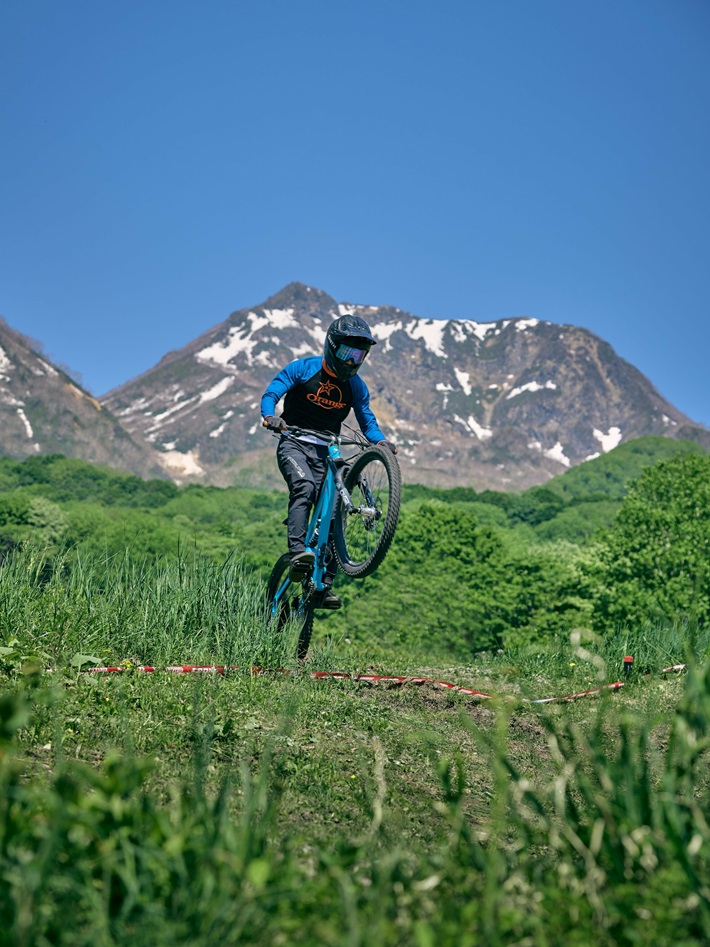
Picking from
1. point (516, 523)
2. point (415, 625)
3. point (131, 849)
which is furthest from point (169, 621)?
point (516, 523)

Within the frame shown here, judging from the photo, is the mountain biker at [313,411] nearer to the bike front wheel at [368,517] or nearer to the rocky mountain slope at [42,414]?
the bike front wheel at [368,517]

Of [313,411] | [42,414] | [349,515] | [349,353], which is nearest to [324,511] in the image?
[349,515]

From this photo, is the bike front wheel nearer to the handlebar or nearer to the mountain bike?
the mountain bike

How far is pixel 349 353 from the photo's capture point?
7.61 meters

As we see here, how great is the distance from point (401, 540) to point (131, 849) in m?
49.4

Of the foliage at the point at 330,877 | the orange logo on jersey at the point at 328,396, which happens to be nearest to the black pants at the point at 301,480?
the orange logo on jersey at the point at 328,396

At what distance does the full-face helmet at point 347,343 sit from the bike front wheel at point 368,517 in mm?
778

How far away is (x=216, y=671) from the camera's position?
6375 millimetres

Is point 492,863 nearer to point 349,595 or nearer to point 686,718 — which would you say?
point 686,718

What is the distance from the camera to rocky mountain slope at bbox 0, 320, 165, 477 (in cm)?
18425

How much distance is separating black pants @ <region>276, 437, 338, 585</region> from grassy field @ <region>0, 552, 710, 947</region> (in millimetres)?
773

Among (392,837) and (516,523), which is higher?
(516,523)

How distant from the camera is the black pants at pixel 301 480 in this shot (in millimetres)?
7754

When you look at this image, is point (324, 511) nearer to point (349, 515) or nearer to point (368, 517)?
point (349, 515)
